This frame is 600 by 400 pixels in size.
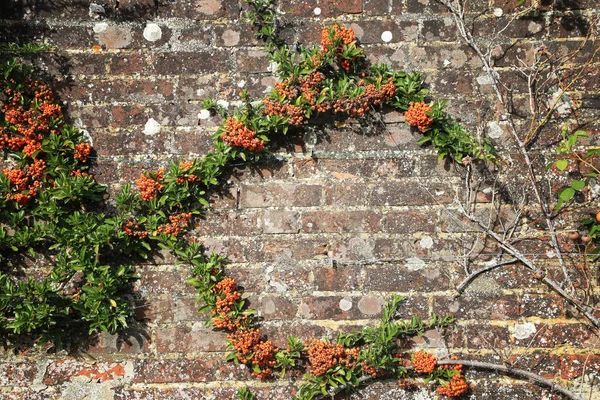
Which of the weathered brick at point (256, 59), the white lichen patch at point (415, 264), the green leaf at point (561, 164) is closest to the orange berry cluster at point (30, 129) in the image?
the weathered brick at point (256, 59)

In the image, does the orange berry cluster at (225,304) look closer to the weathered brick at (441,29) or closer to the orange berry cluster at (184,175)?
the orange berry cluster at (184,175)

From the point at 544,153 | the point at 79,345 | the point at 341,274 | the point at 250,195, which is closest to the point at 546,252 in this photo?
the point at 544,153

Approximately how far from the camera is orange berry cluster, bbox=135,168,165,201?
3.20 meters

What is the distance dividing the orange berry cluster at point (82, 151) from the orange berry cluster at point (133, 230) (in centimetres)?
42

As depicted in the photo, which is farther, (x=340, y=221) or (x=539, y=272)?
(x=340, y=221)

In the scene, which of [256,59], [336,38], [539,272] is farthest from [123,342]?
[539,272]

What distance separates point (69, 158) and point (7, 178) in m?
0.32

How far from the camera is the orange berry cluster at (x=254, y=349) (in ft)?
10.3

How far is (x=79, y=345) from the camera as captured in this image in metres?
3.23

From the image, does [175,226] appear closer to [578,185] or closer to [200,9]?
[200,9]

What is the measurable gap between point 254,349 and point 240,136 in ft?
3.57

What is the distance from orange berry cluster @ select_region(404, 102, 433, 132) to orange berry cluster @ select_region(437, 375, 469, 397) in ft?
4.19

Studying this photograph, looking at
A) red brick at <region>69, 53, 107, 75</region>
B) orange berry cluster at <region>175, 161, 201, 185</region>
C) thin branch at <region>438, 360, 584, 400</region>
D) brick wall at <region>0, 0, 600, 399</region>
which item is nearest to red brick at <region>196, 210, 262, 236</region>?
brick wall at <region>0, 0, 600, 399</region>

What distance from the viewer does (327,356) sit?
10.3 ft
